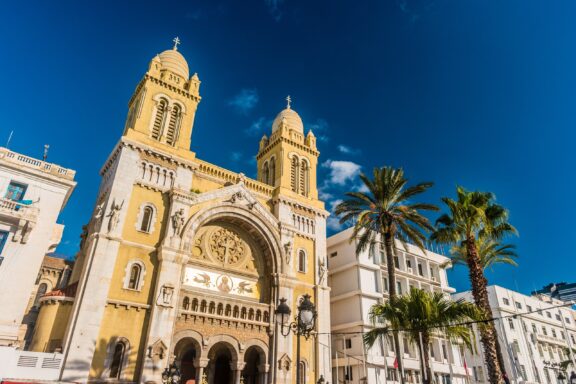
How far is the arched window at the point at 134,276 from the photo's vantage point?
1049 inches

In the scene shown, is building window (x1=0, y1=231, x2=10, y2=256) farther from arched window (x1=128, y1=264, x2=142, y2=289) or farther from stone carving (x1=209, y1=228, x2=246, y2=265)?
stone carving (x1=209, y1=228, x2=246, y2=265)

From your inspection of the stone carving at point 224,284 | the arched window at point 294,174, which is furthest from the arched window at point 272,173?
the stone carving at point 224,284

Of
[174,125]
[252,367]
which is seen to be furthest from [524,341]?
[174,125]

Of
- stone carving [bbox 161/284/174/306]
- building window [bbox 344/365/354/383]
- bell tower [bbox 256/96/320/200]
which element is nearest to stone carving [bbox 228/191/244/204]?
bell tower [bbox 256/96/320/200]

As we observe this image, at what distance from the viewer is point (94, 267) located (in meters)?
25.0

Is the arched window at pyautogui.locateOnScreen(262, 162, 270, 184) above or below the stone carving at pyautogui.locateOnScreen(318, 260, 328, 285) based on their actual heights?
above

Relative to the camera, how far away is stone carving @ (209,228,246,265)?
1264 inches

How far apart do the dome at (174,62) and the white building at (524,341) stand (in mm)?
47977

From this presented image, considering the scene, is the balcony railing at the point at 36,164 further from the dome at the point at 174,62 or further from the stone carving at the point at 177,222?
the dome at the point at 174,62

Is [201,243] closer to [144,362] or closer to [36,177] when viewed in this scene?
[144,362]

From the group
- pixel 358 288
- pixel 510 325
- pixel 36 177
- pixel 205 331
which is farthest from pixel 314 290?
pixel 510 325

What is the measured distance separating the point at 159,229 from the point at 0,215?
9470mm

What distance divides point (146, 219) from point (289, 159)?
16.3m

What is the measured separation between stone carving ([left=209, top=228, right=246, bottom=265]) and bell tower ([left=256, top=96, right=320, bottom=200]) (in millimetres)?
6626
